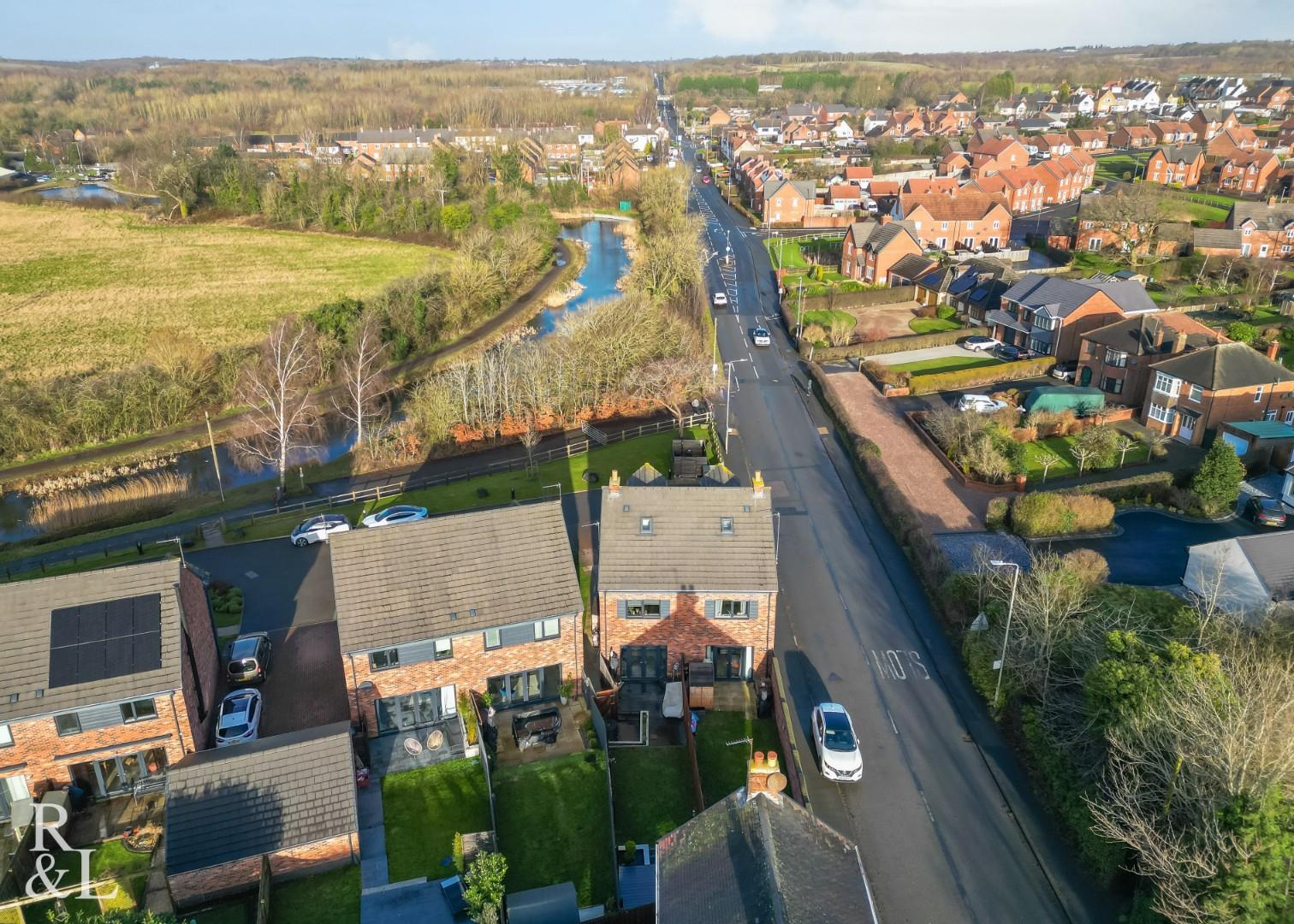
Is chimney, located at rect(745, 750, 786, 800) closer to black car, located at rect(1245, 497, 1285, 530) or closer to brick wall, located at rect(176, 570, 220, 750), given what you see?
brick wall, located at rect(176, 570, 220, 750)

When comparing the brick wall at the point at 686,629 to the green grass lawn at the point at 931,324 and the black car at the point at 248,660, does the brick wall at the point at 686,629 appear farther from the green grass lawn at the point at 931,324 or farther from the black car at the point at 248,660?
the green grass lawn at the point at 931,324

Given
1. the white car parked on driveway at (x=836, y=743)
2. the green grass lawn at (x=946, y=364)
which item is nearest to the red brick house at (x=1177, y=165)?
the green grass lawn at (x=946, y=364)

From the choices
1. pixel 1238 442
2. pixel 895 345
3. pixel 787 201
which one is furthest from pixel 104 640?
pixel 787 201

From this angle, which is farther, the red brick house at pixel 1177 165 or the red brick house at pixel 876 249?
the red brick house at pixel 1177 165

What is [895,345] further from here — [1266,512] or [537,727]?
[537,727]

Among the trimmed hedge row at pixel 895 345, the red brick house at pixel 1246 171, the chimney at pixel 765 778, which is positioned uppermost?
the red brick house at pixel 1246 171

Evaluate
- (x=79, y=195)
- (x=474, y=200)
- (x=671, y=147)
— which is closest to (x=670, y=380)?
(x=474, y=200)

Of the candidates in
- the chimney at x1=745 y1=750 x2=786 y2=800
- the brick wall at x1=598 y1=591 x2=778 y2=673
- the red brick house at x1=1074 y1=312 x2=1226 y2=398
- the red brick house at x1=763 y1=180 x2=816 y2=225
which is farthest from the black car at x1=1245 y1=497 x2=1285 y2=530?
the red brick house at x1=763 y1=180 x2=816 y2=225
